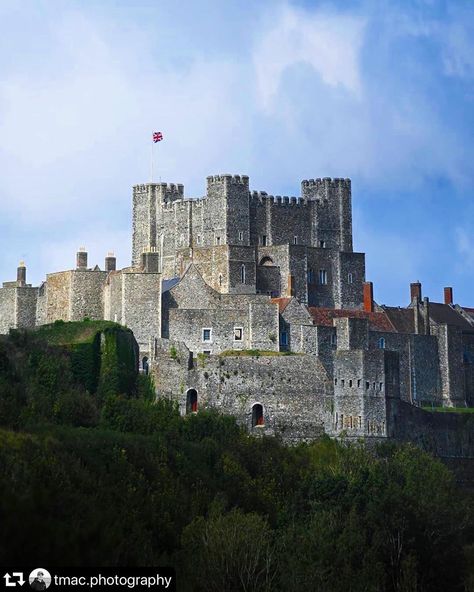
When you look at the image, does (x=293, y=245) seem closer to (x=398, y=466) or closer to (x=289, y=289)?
(x=289, y=289)

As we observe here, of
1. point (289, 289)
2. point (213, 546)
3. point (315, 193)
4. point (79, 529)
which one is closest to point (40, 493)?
point (79, 529)

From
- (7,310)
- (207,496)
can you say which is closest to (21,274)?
(7,310)

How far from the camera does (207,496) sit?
290ft

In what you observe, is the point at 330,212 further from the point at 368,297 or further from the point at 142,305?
the point at 142,305

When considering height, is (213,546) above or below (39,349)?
below

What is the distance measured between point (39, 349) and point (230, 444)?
1074 cm

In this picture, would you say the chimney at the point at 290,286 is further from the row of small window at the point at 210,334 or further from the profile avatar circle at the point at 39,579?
the profile avatar circle at the point at 39,579

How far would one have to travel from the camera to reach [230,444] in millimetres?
97250

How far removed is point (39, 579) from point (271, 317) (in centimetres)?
4662

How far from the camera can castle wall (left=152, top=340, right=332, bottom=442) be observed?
335 feet

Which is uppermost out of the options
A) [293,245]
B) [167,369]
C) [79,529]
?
[293,245]

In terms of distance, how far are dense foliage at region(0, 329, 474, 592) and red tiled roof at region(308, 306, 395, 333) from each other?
10150mm

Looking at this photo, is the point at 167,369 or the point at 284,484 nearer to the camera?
the point at 284,484

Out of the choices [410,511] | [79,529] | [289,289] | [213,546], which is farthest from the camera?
[289,289]
